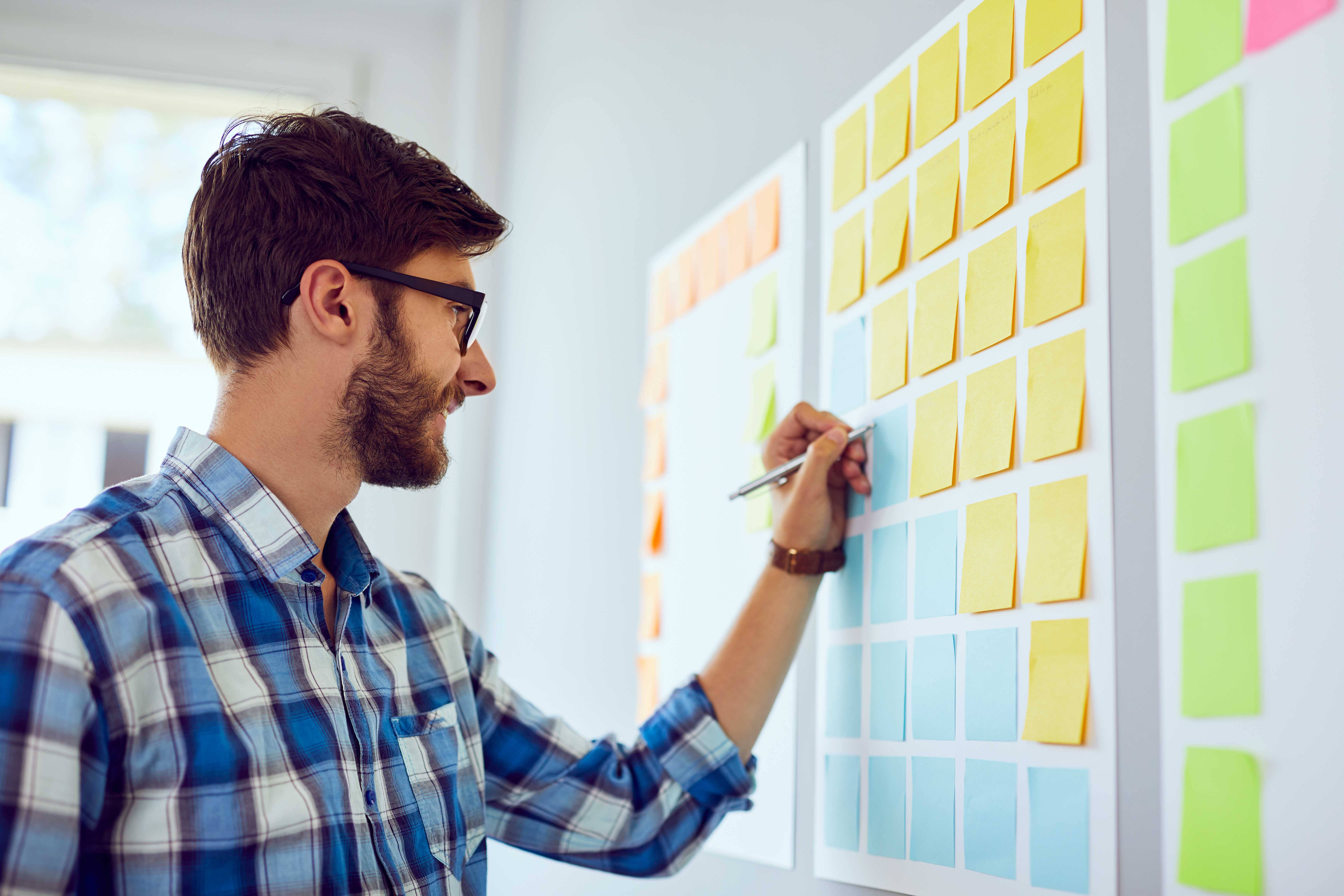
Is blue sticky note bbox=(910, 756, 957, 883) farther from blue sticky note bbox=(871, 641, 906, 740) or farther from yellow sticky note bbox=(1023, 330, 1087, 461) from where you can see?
yellow sticky note bbox=(1023, 330, 1087, 461)

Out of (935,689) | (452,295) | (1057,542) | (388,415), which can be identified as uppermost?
(452,295)

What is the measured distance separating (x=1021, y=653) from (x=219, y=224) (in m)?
0.74

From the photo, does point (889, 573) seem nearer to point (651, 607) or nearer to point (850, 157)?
point (850, 157)

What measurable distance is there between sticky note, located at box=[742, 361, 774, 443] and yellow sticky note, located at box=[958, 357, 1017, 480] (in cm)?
33

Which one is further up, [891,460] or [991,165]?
[991,165]

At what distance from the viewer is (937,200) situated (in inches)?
35.3

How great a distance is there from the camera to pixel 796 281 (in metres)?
1.13

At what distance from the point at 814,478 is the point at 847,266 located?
0.67ft

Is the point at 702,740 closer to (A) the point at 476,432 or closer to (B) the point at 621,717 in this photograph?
(B) the point at 621,717

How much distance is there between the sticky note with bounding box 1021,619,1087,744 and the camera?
0.70 meters

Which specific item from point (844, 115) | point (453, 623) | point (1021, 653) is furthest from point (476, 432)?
point (1021, 653)

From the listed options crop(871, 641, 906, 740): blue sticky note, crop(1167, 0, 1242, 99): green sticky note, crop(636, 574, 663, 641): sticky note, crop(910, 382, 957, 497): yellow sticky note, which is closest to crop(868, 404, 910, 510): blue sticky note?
crop(910, 382, 957, 497): yellow sticky note

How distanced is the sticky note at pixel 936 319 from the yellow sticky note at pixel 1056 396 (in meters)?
0.10

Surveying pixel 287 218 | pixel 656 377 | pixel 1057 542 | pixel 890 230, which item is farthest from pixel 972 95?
pixel 656 377
